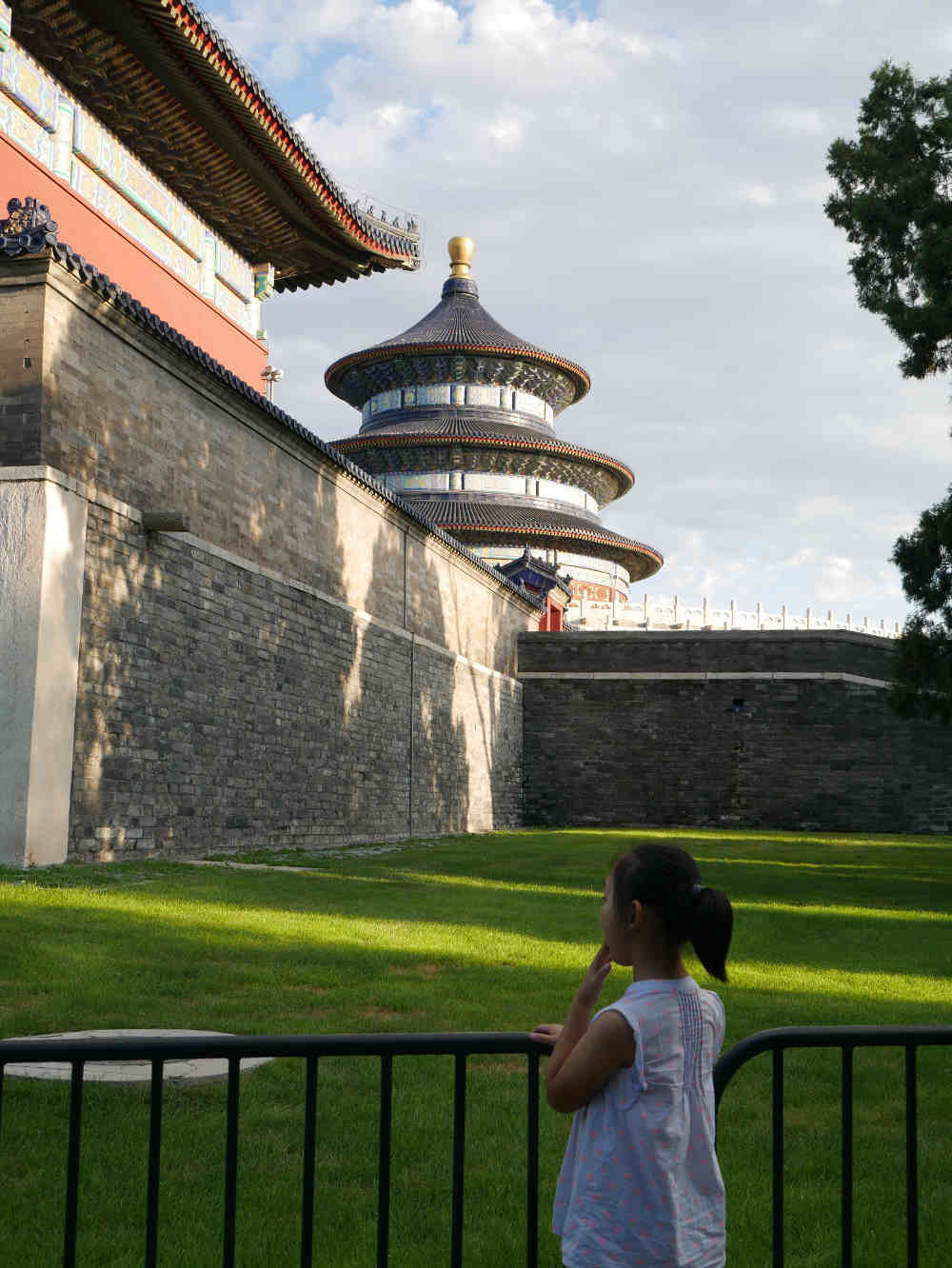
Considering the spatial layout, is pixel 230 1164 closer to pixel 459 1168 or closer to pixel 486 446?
pixel 459 1168

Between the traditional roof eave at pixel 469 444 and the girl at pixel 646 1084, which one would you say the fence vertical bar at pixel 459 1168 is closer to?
the girl at pixel 646 1084

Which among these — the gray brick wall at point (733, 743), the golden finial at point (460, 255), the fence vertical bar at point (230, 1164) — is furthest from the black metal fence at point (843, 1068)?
the golden finial at point (460, 255)

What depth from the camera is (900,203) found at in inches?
552

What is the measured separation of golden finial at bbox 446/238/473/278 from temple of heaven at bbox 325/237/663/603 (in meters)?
1.97

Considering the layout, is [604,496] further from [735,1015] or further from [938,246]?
[735,1015]

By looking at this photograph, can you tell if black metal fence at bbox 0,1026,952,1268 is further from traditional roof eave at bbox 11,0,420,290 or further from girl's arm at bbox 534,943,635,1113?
traditional roof eave at bbox 11,0,420,290

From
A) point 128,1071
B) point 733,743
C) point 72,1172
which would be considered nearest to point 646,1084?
point 72,1172

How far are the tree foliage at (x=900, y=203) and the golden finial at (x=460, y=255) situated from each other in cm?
2828

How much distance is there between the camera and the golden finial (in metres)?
41.8

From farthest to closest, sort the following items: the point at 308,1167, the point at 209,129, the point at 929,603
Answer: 1. the point at 209,129
2. the point at 929,603
3. the point at 308,1167

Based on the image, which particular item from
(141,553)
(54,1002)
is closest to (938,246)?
(141,553)

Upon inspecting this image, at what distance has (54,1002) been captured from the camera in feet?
21.5

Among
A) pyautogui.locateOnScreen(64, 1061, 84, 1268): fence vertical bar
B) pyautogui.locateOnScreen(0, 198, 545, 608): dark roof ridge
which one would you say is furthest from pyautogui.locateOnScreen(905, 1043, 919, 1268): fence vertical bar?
pyautogui.locateOnScreen(0, 198, 545, 608): dark roof ridge

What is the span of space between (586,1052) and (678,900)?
335 mm
